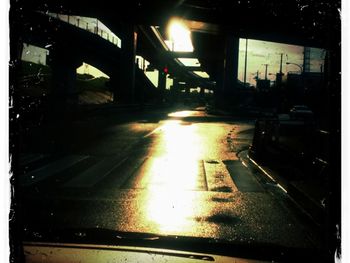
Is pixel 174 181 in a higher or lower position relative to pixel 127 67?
lower

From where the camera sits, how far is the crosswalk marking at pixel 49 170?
9.41 m

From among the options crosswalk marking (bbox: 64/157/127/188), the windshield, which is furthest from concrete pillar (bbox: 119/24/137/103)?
crosswalk marking (bbox: 64/157/127/188)

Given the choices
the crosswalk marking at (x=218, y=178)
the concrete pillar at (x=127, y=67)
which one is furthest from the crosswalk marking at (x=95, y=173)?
the concrete pillar at (x=127, y=67)

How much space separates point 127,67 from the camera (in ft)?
178

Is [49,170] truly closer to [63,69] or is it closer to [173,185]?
[173,185]

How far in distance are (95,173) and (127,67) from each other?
44990 millimetres

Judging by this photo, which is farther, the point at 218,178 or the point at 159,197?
the point at 218,178

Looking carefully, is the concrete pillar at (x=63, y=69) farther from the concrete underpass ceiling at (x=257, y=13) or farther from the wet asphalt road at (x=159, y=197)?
the wet asphalt road at (x=159, y=197)

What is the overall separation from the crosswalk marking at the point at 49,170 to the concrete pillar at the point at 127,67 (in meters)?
40.3

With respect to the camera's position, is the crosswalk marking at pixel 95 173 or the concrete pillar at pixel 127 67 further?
the concrete pillar at pixel 127 67

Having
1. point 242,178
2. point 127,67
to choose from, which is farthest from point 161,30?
point 242,178
